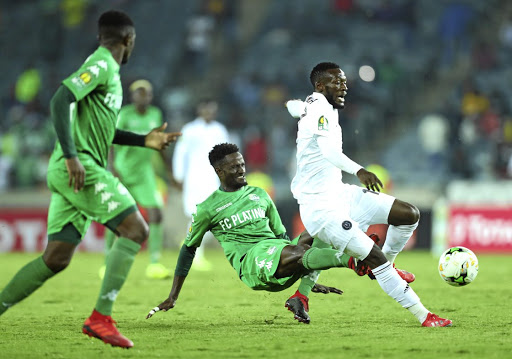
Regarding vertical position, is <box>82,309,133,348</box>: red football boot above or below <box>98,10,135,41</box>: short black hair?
below

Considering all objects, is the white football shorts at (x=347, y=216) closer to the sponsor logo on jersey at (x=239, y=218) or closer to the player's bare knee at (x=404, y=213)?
the player's bare knee at (x=404, y=213)

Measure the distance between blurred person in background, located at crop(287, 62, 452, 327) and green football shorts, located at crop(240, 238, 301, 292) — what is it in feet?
1.05

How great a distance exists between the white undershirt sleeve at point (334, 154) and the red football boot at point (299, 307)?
119 cm

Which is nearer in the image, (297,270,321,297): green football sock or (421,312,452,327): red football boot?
(421,312,452,327): red football boot

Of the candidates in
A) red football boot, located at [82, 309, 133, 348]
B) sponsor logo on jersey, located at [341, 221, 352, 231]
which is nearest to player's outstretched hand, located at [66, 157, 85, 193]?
red football boot, located at [82, 309, 133, 348]

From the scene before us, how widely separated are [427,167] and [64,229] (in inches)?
547

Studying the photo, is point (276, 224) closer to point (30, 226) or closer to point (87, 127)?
point (87, 127)

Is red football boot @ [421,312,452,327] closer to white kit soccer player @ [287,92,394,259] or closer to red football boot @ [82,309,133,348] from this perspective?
white kit soccer player @ [287,92,394,259]

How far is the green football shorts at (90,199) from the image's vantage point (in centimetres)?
554

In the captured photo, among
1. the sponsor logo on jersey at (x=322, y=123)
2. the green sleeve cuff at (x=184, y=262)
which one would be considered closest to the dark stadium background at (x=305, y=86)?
the green sleeve cuff at (x=184, y=262)

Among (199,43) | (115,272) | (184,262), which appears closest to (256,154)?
(199,43)

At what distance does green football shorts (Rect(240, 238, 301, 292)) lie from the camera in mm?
6480

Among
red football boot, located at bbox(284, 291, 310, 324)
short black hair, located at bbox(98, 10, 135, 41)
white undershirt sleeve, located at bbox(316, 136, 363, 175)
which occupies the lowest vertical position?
red football boot, located at bbox(284, 291, 310, 324)

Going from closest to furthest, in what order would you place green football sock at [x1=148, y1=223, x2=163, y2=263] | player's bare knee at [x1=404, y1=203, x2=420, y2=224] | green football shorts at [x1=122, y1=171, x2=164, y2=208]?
player's bare knee at [x1=404, y1=203, x2=420, y2=224], green football shorts at [x1=122, y1=171, x2=164, y2=208], green football sock at [x1=148, y1=223, x2=163, y2=263]
